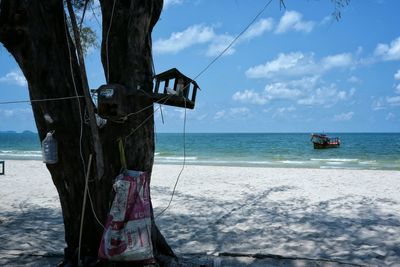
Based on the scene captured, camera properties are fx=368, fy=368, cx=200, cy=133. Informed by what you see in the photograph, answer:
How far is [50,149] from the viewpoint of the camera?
329 cm

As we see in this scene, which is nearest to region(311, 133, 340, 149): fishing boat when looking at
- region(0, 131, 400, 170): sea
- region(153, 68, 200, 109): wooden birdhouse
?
region(0, 131, 400, 170): sea

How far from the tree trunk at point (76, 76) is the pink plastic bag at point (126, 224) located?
0.81 ft

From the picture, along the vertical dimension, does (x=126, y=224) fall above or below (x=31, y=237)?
above

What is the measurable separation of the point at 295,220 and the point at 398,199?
3.70 metres

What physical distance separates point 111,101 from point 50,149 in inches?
30.5

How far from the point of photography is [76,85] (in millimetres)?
3461

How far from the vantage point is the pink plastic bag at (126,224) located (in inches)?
121

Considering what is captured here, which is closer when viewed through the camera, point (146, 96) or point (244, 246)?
point (146, 96)

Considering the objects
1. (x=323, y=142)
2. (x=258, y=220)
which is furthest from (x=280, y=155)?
(x=258, y=220)

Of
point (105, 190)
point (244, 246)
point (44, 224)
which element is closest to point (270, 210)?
point (244, 246)

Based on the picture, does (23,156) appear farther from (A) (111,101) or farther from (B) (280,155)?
(A) (111,101)

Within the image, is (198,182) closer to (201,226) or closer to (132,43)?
(201,226)

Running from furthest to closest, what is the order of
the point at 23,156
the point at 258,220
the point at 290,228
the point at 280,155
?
the point at 280,155
the point at 23,156
the point at 258,220
the point at 290,228

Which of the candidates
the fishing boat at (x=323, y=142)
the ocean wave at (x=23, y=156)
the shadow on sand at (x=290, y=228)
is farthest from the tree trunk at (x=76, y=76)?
the fishing boat at (x=323, y=142)
